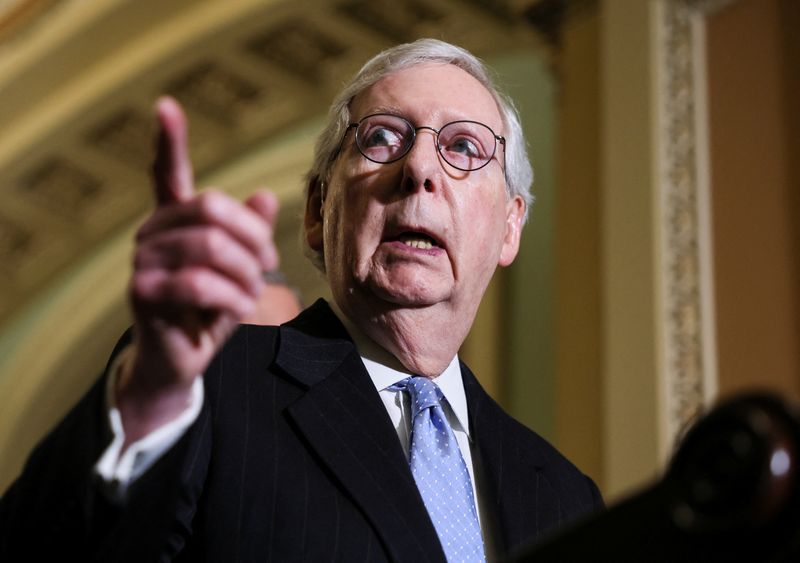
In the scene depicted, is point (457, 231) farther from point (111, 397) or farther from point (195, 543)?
point (111, 397)

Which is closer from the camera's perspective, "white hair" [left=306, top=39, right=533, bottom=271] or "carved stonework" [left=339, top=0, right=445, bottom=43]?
"white hair" [left=306, top=39, right=533, bottom=271]

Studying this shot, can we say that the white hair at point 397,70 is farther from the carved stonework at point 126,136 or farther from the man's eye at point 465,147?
the carved stonework at point 126,136

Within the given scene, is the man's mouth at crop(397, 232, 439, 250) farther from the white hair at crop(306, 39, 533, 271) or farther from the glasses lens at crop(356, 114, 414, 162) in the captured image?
the white hair at crop(306, 39, 533, 271)

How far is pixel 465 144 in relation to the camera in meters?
2.06

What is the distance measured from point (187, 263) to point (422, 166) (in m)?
0.98

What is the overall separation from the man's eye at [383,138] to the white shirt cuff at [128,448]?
928 millimetres

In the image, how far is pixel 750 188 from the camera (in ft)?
13.7

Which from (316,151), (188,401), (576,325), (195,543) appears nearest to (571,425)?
(576,325)

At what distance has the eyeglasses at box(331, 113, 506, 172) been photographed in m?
2.03

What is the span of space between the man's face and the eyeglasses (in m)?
0.01

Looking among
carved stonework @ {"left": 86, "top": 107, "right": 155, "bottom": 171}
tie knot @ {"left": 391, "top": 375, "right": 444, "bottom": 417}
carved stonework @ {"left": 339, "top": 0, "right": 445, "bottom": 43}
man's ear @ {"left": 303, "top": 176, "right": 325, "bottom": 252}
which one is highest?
carved stonework @ {"left": 86, "top": 107, "right": 155, "bottom": 171}

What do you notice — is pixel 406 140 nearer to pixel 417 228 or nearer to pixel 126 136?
pixel 417 228

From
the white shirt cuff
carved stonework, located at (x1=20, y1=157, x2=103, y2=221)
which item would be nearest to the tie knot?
the white shirt cuff

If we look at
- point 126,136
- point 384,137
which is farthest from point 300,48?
point 384,137
